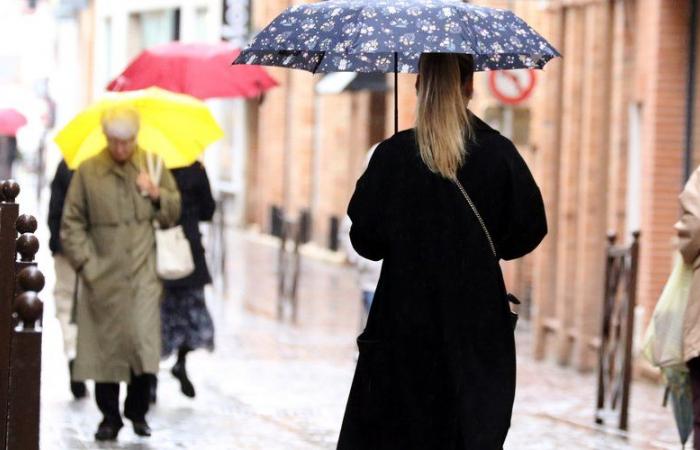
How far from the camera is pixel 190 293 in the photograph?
12.1 meters

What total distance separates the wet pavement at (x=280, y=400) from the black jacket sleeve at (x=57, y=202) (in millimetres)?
1047

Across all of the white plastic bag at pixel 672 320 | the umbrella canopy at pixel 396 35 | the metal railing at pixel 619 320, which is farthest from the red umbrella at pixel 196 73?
the umbrella canopy at pixel 396 35

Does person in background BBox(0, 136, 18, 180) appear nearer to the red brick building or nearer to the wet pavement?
the wet pavement

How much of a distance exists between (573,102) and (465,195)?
424 inches

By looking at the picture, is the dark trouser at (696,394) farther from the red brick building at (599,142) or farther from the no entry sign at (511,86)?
the no entry sign at (511,86)

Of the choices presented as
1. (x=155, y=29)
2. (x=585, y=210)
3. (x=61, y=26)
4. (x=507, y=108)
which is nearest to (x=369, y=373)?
(x=585, y=210)

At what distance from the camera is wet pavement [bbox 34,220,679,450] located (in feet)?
35.2

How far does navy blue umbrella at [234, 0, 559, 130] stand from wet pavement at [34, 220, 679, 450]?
11.7 feet

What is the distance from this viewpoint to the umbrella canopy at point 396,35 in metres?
6.38

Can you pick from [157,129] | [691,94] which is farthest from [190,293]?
[691,94]

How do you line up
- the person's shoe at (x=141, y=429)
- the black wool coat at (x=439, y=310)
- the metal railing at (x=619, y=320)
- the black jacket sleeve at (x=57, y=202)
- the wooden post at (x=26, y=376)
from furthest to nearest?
the black jacket sleeve at (x=57, y=202), the metal railing at (x=619, y=320), the person's shoe at (x=141, y=429), the black wool coat at (x=439, y=310), the wooden post at (x=26, y=376)

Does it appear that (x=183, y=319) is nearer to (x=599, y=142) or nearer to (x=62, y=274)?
(x=62, y=274)

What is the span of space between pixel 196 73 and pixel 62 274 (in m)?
3.06

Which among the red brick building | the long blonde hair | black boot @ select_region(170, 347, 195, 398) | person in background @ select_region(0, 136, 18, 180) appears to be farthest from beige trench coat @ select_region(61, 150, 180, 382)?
person in background @ select_region(0, 136, 18, 180)
